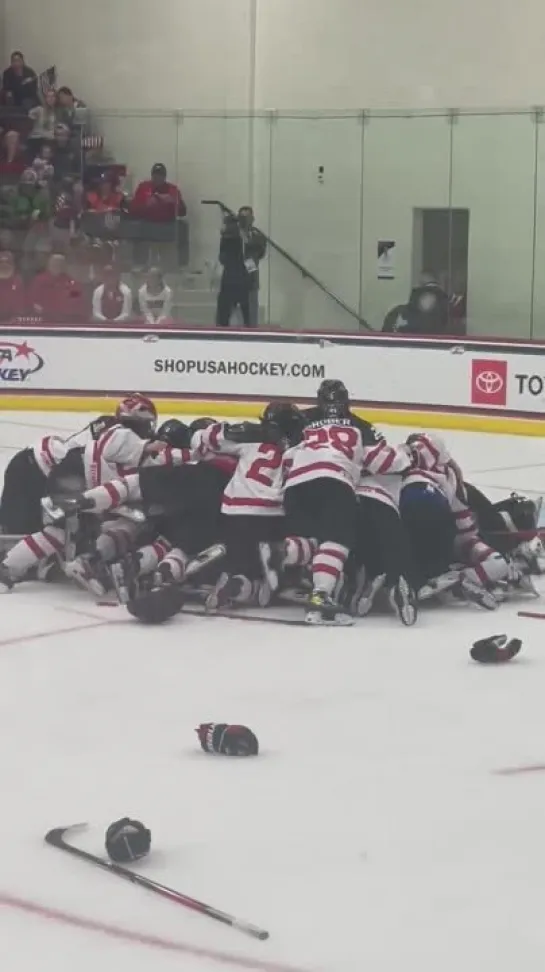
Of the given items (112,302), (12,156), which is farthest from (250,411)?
(12,156)

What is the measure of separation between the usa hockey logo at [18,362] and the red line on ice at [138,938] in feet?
33.1

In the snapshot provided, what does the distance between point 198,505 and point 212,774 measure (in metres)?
2.20

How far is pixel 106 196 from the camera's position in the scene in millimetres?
14828

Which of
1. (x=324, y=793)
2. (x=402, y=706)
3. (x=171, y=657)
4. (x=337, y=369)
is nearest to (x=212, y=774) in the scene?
(x=324, y=793)

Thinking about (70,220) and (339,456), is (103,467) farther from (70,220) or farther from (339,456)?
(70,220)

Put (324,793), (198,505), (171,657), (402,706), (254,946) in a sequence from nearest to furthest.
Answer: (254,946) < (324,793) < (402,706) < (171,657) < (198,505)

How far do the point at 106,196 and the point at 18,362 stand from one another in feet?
7.89

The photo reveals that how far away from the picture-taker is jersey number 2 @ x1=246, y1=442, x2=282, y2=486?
6.21 m

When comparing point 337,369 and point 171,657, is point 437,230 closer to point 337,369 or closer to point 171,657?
point 337,369

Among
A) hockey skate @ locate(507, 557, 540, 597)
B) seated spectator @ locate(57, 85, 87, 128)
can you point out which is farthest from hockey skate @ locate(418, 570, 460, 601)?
seated spectator @ locate(57, 85, 87, 128)

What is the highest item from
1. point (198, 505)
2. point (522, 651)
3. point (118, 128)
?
point (118, 128)

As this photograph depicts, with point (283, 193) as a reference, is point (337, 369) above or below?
below

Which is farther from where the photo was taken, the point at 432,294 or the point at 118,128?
the point at 118,128

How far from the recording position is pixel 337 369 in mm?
12656
